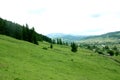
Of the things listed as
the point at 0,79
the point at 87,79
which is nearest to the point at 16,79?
the point at 0,79

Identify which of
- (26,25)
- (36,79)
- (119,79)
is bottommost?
(119,79)

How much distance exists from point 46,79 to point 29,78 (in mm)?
3711

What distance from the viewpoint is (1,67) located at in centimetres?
3662

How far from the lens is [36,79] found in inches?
1390

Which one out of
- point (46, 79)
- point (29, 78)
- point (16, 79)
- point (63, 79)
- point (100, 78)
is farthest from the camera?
point (100, 78)

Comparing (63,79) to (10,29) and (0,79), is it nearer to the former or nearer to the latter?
(0,79)

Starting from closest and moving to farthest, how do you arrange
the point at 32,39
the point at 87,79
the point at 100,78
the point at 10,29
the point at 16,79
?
the point at 16,79, the point at 87,79, the point at 100,78, the point at 32,39, the point at 10,29

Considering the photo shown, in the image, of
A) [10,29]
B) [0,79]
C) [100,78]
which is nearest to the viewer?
[0,79]

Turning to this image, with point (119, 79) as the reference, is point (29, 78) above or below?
above

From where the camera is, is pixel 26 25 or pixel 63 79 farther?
pixel 26 25

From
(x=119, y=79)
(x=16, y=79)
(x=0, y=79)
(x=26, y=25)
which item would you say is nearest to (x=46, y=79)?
(x=16, y=79)

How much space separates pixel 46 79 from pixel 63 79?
191 inches

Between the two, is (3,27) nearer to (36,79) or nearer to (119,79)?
(119,79)

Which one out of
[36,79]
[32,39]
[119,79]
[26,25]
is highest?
[26,25]
